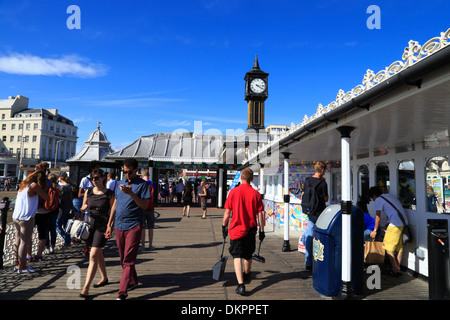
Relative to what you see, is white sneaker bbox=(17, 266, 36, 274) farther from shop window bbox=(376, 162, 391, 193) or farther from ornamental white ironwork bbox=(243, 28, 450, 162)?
shop window bbox=(376, 162, 391, 193)

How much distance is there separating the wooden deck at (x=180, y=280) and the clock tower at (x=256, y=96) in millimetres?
23409

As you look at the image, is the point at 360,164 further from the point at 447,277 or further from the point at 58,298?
the point at 58,298

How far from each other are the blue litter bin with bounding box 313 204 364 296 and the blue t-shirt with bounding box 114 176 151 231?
253 centimetres

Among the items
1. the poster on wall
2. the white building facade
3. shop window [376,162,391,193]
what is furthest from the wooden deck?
the white building facade

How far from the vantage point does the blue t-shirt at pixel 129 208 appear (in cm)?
371

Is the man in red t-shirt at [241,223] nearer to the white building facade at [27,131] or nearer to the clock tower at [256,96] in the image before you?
the clock tower at [256,96]

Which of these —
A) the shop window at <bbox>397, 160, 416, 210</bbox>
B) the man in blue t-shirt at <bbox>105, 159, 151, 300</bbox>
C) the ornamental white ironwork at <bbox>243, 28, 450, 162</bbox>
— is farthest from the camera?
the shop window at <bbox>397, 160, 416, 210</bbox>

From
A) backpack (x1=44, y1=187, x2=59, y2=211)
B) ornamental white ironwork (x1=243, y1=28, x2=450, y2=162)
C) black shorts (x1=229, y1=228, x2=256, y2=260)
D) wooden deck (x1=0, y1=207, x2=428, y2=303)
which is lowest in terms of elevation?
wooden deck (x1=0, y1=207, x2=428, y2=303)

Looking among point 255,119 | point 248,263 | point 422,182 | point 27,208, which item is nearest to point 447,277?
point 422,182

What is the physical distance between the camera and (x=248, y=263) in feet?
13.9

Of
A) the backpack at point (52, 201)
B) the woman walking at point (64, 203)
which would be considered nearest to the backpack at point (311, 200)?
the backpack at point (52, 201)

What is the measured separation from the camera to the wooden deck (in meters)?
3.80

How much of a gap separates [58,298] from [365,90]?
4.72m

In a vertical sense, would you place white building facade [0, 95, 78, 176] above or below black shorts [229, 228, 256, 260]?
above
